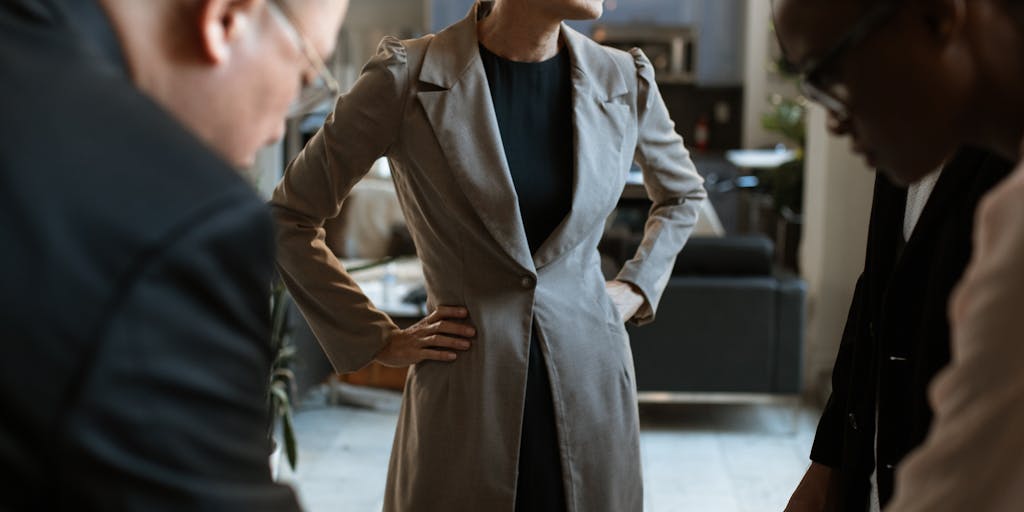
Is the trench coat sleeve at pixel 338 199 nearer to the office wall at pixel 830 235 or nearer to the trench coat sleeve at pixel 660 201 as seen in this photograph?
the trench coat sleeve at pixel 660 201

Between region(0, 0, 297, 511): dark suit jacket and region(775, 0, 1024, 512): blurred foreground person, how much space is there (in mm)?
402

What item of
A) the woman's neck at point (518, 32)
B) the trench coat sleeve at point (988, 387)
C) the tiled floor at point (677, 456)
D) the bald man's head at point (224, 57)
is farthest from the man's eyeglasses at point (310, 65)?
the tiled floor at point (677, 456)

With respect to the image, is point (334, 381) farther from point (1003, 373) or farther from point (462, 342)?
point (1003, 373)

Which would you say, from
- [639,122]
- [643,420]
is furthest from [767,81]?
[639,122]

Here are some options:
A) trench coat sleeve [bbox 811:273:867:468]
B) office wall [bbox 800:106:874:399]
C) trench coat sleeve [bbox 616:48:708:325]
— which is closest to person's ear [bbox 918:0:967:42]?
trench coat sleeve [bbox 811:273:867:468]

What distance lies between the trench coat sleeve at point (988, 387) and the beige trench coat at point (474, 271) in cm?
109

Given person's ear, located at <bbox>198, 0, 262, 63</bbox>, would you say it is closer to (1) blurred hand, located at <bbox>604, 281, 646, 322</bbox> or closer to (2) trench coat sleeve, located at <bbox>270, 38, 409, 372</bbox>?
(2) trench coat sleeve, located at <bbox>270, 38, 409, 372</bbox>

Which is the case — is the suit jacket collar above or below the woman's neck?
above

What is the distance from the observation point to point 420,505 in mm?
1775

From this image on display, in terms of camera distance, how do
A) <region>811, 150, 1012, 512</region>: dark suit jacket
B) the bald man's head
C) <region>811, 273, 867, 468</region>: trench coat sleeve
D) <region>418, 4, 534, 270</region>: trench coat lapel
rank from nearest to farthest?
the bald man's head → <region>811, 150, 1012, 512</region>: dark suit jacket → <region>811, 273, 867, 468</region>: trench coat sleeve → <region>418, 4, 534, 270</region>: trench coat lapel

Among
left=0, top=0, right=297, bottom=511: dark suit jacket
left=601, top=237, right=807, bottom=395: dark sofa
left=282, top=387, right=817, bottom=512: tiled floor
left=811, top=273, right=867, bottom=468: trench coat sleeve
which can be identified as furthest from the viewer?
left=601, top=237, right=807, bottom=395: dark sofa

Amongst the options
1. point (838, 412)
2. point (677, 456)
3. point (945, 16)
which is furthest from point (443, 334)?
point (677, 456)

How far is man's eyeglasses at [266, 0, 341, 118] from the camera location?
0.77m

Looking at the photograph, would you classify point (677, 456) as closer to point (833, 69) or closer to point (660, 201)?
point (660, 201)
